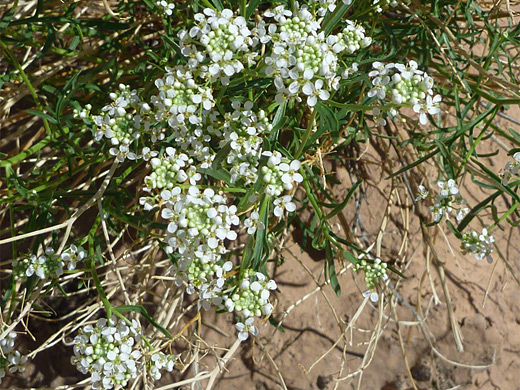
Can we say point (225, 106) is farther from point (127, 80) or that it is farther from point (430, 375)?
point (430, 375)

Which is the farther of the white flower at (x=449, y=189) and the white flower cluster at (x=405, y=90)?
the white flower at (x=449, y=189)

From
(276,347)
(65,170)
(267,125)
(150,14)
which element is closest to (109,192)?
(65,170)

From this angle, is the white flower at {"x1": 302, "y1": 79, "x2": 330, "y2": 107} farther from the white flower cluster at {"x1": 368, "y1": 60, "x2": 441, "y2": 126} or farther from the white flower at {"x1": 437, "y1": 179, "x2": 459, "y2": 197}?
the white flower at {"x1": 437, "y1": 179, "x2": 459, "y2": 197}

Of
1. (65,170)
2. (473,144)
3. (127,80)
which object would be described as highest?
(473,144)

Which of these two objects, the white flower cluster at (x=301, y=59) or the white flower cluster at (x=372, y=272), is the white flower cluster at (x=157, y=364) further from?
the white flower cluster at (x=301, y=59)

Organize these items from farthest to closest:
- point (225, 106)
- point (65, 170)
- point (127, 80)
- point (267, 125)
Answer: point (127, 80) < point (65, 170) < point (225, 106) < point (267, 125)

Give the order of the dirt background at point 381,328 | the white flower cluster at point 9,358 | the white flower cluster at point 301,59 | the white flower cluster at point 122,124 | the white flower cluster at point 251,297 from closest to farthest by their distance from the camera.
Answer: the white flower cluster at point 301,59, the white flower cluster at point 251,297, the white flower cluster at point 122,124, the white flower cluster at point 9,358, the dirt background at point 381,328

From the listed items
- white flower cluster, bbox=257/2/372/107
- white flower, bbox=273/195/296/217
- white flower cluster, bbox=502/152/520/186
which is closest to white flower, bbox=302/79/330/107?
white flower cluster, bbox=257/2/372/107

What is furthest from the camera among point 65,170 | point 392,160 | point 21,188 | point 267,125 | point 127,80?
point 392,160

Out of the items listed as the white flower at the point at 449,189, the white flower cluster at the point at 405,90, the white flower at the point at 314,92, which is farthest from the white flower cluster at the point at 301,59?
the white flower at the point at 449,189
